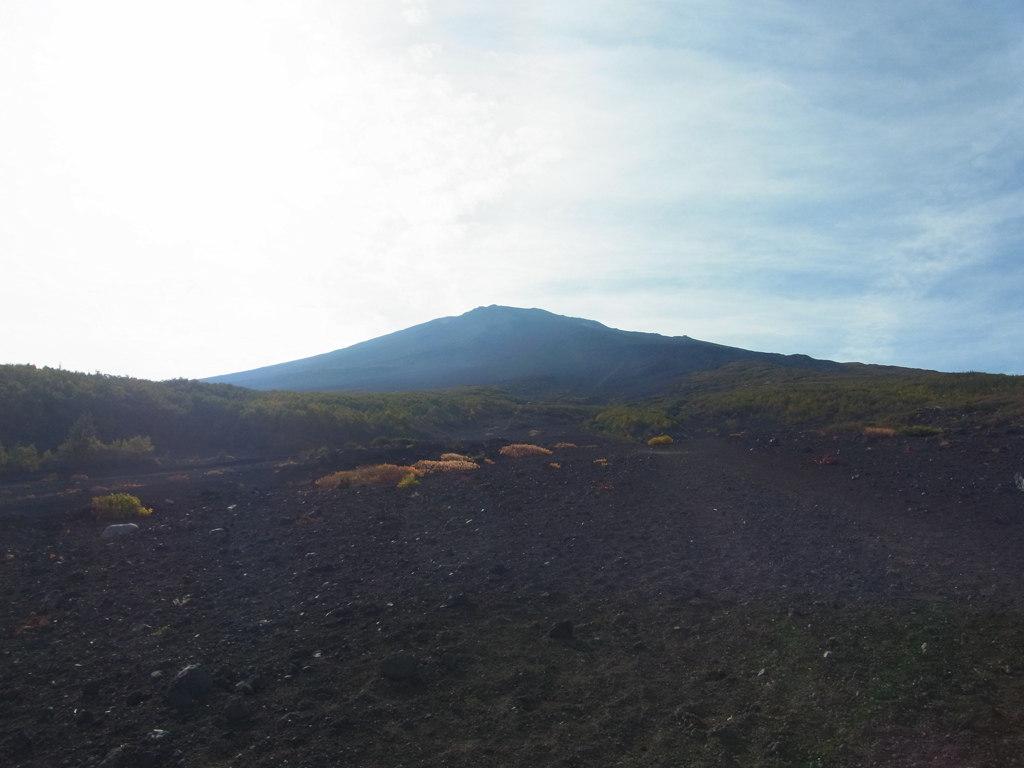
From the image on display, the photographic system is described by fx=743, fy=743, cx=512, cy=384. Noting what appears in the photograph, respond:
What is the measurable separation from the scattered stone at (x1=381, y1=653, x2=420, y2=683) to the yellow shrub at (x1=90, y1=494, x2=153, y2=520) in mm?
8358

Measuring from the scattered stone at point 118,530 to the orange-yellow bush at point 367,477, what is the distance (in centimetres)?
473

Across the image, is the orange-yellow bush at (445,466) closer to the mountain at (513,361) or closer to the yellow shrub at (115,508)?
the yellow shrub at (115,508)

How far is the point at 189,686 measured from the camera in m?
4.34

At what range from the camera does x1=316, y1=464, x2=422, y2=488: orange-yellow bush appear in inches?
569

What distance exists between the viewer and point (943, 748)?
3.62 meters

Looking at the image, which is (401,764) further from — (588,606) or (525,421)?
(525,421)

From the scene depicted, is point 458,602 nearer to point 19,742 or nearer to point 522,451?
point 19,742

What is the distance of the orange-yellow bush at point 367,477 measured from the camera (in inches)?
569

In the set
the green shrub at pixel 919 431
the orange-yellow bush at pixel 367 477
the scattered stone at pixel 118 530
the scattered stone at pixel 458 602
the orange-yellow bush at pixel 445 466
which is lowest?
the scattered stone at pixel 458 602

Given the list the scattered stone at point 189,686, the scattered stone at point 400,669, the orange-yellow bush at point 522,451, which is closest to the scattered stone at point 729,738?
the scattered stone at point 400,669

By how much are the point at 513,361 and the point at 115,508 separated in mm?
83284

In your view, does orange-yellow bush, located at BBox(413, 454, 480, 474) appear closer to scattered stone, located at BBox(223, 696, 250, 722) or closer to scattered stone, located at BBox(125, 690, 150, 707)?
scattered stone, located at BBox(125, 690, 150, 707)

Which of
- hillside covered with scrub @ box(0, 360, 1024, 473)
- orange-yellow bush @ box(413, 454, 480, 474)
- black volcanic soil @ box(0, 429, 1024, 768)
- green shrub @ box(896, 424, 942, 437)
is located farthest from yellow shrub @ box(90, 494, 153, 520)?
green shrub @ box(896, 424, 942, 437)

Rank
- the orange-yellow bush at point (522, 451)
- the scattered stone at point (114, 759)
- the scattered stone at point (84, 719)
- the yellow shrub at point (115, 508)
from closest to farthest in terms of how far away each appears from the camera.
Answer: the scattered stone at point (114, 759)
the scattered stone at point (84, 719)
the yellow shrub at point (115, 508)
the orange-yellow bush at point (522, 451)
